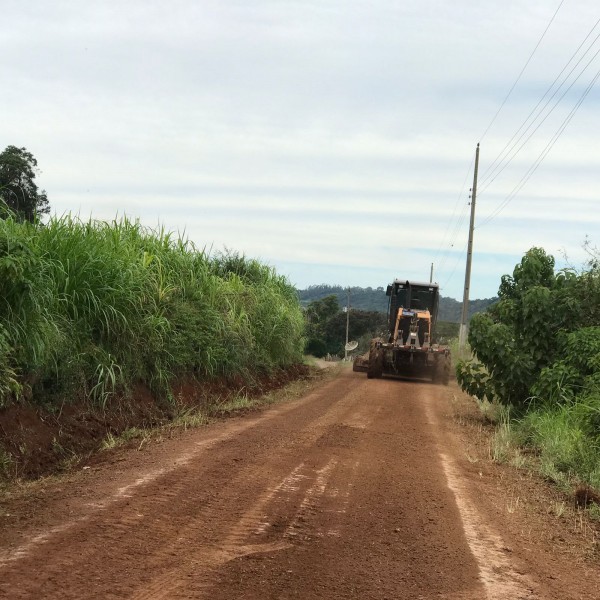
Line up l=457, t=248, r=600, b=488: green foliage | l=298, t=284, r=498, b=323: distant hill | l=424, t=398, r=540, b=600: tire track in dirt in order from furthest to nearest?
l=298, t=284, r=498, b=323: distant hill
l=457, t=248, r=600, b=488: green foliage
l=424, t=398, r=540, b=600: tire track in dirt

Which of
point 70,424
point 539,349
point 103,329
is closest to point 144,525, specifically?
point 70,424

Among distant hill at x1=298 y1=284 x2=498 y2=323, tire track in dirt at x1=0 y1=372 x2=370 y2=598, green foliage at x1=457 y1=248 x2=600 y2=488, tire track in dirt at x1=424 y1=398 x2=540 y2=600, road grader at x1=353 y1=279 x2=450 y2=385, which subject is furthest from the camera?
distant hill at x1=298 y1=284 x2=498 y2=323

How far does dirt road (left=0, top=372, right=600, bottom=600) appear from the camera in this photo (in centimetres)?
445

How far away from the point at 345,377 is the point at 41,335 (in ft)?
54.6

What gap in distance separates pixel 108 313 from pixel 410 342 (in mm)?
15399

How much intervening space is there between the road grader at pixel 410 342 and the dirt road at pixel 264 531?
14464mm

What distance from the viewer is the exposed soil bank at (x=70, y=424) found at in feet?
24.6

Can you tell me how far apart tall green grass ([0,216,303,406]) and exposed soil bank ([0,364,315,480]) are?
23 centimetres

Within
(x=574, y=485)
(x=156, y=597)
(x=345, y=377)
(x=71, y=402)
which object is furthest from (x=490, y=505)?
(x=345, y=377)

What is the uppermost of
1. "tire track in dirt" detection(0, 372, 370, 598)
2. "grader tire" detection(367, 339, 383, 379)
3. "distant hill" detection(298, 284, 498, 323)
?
"distant hill" detection(298, 284, 498, 323)

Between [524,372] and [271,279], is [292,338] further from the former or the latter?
[524,372]

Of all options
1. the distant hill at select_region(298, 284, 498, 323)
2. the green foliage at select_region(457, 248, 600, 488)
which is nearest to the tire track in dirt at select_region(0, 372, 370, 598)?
the green foliage at select_region(457, 248, 600, 488)

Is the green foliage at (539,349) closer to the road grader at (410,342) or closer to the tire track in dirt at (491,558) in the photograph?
the tire track in dirt at (491,558)

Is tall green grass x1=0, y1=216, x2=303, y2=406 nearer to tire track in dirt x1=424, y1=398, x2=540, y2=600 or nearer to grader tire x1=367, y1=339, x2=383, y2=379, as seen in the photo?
tire track in dirt x1=424, y1=398, x2=540, y2=600
